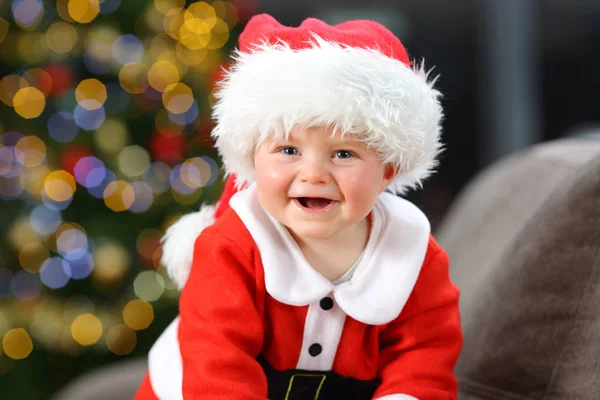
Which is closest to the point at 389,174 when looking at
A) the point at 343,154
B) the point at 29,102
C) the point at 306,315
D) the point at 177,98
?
the point at 343,154

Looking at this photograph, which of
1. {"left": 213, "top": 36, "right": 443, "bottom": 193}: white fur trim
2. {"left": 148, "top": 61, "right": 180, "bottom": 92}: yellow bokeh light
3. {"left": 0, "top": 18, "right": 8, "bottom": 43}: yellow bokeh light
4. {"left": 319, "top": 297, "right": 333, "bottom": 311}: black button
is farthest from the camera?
{"left": 148, "top": 61, "right": 180, "bottom": 92}: yellow bokeh light

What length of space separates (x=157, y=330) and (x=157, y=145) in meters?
0.64

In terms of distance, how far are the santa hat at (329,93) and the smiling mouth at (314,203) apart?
0.08m

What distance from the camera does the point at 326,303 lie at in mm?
873

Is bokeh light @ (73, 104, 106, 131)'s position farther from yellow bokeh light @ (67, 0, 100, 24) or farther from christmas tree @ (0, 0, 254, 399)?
yellow bokeh light @ (67, 0, 100, 24)

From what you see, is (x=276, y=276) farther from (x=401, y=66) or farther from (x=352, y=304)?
(x=401, y=66)

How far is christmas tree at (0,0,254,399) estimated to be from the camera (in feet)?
7.22

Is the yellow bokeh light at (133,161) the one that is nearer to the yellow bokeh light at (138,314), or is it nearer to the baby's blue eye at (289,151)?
the yellow bokeh light at (138,314)

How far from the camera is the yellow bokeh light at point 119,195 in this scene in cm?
228

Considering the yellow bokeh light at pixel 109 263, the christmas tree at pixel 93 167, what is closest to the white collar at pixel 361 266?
the christmas tree at pixel 93 167

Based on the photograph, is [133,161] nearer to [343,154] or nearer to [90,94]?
[90,94]

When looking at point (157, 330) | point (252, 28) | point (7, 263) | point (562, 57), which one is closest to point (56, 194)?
→ point (7, 263)

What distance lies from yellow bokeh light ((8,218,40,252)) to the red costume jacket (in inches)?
56.7

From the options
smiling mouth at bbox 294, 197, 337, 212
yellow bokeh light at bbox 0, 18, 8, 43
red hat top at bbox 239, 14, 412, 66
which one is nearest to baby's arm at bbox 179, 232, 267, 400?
smiling mouth at bbox 294, 197, 337, 212
